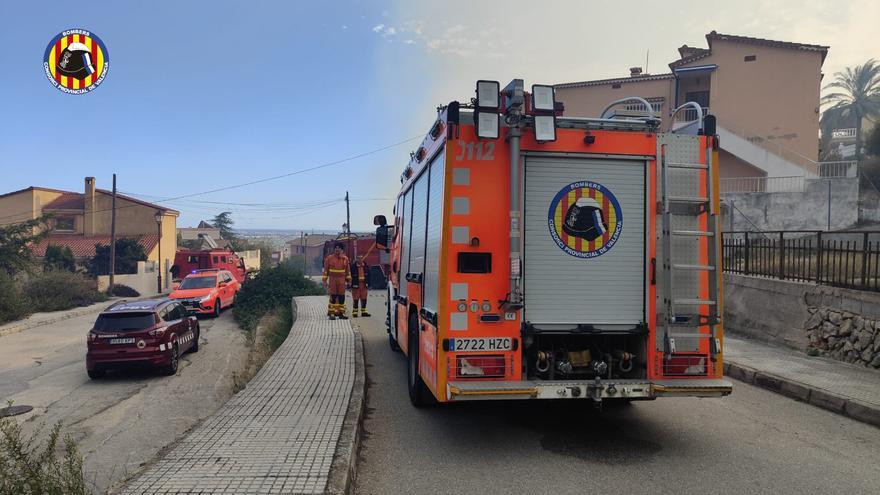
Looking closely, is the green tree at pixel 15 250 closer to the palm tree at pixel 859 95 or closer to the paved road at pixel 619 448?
the paved road at pixel 619 448

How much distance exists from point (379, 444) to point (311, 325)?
931cm

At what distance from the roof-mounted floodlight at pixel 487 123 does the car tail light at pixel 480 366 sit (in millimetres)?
1930

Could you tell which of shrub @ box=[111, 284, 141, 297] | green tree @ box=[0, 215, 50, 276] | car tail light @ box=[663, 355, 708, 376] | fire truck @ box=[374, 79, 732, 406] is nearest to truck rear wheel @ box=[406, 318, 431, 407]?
fire truck @ box=[374, 79, 732, 406]

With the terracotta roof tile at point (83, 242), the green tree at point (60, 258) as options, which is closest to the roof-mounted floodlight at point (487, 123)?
the green tree at point (60, 258)

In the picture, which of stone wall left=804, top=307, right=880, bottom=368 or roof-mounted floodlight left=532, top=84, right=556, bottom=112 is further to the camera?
stone wall left=804, top=307, right=880, bottom=368

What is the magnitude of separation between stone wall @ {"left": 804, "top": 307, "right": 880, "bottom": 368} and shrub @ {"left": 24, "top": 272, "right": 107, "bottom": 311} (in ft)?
91.8

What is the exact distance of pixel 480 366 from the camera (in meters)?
5.24

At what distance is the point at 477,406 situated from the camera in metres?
7.14

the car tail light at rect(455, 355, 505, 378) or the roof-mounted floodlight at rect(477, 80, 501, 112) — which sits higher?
the roof-mounted floodlight at rect(477, 80, 501, 112)

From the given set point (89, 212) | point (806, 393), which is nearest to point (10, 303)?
point (806, 393)

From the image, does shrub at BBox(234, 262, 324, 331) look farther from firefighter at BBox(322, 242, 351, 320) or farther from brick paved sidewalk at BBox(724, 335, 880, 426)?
brick paved sidewalk at BBox(724, 335, 880, 426)

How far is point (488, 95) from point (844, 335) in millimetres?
7470

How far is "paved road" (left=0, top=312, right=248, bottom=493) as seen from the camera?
7.02m

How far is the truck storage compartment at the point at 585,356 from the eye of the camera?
5516 millimetres
